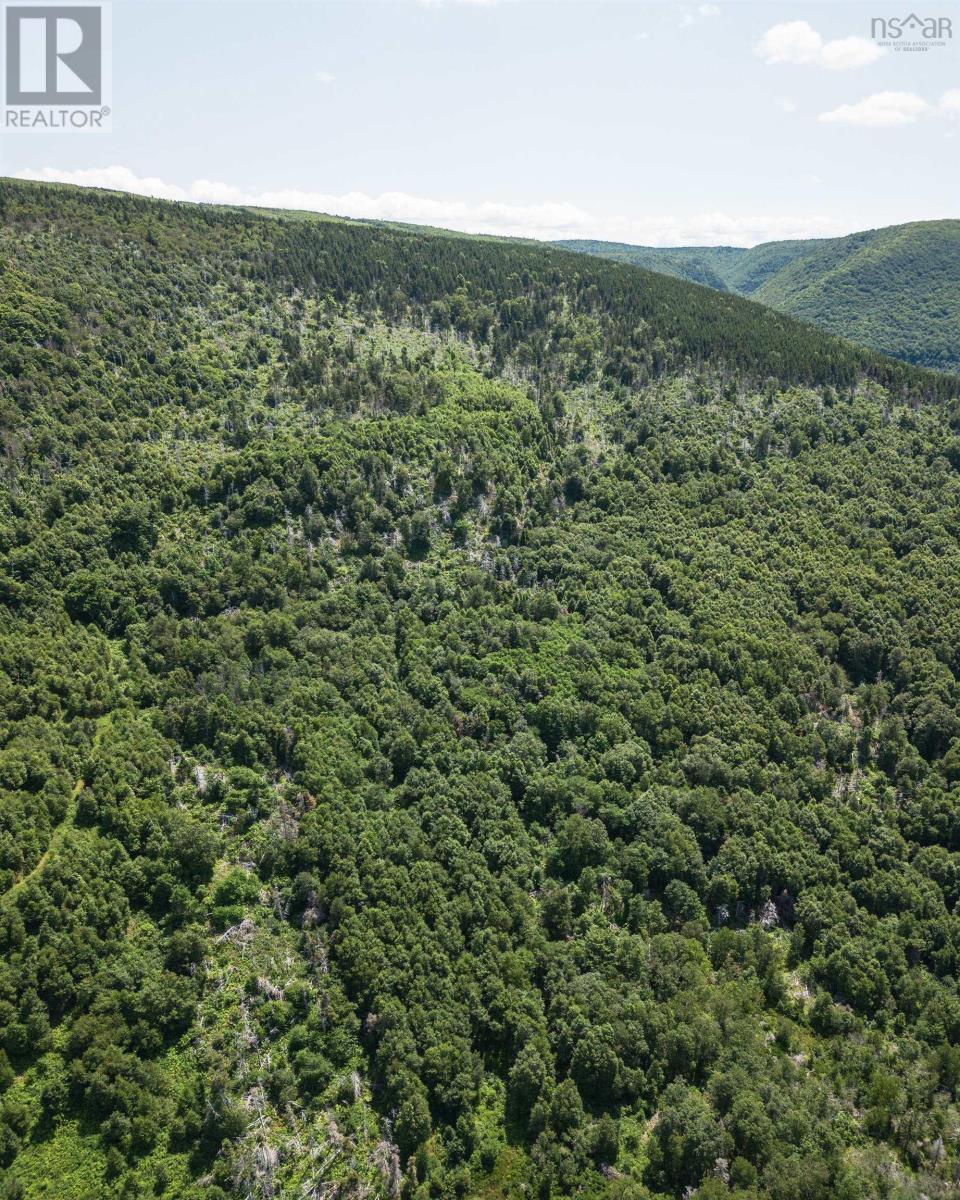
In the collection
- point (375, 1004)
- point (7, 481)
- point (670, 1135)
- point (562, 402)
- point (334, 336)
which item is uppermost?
point (334, 336)

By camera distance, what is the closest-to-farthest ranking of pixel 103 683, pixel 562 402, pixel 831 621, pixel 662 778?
pixel 103 683, pixel 662 778, pixel 831 621, pixel 562 402

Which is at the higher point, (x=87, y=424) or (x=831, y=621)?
(x=87, y=424)

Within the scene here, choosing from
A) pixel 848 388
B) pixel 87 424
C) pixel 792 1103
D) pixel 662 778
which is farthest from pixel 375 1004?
pixel 848 388

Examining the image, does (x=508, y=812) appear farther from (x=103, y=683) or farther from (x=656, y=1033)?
(x=103, y=683)

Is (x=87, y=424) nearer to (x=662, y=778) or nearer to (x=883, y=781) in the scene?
(x=662, y=778)

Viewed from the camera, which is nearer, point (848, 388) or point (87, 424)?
point (87, 424)

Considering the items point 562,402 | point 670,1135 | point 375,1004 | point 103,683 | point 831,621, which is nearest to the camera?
point 670,1135
